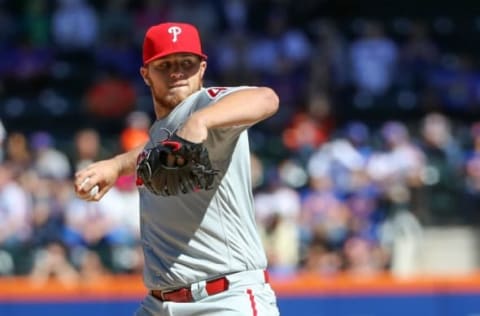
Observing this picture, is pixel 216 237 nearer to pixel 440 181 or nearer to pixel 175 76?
pixel 175 76

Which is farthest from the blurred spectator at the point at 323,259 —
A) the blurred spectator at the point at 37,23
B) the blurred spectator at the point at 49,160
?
the blurred spectator at the point at 37,23

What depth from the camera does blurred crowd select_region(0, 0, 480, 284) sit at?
11.2 m

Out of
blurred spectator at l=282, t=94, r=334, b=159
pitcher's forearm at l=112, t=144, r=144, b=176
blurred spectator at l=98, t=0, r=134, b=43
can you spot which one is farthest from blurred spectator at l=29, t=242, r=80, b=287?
pitcher's forearm at l=112, t=144, r=144, b=176

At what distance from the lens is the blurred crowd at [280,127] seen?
11.2 m

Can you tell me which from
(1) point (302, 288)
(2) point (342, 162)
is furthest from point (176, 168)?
(2) point (342, 162)

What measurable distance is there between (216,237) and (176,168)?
0.52 meters

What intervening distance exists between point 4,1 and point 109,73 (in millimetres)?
2419

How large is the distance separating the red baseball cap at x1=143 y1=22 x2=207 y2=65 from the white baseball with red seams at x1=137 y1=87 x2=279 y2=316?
7.2 inches

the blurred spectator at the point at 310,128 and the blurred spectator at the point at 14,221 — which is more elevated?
the blurred spectator at the point at 310,128

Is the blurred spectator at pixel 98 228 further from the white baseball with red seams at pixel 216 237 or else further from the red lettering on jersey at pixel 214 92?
the red lettering on jersey at pixel 214 92

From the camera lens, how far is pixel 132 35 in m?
14.9

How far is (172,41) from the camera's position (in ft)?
14.6

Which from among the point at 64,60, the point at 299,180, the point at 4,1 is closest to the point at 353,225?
the point at 299,180

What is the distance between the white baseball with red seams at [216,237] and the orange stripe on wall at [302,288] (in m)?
5.46
